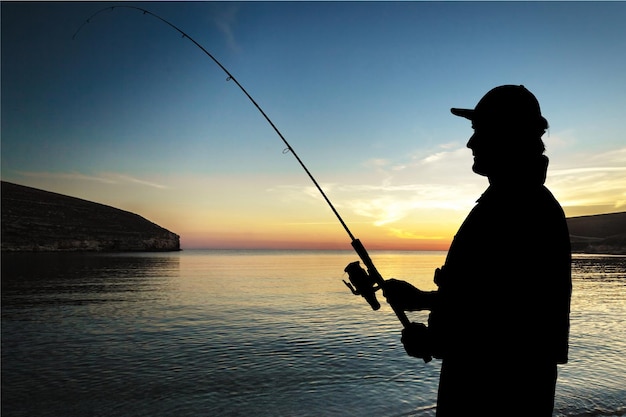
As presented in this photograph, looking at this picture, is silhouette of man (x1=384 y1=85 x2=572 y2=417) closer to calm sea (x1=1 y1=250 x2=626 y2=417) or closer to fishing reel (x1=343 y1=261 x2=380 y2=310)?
calm sea (x1=1 y1=250 x2=626 y2=417)

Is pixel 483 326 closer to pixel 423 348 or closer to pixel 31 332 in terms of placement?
pixel 423 348

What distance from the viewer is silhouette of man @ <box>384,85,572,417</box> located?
206 centimetres

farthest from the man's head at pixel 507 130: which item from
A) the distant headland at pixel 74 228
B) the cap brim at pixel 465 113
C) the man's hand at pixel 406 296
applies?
the distant headland at pixel 74 228

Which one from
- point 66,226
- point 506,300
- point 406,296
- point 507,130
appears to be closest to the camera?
point 506,300

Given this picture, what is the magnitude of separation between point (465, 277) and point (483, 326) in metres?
0.24

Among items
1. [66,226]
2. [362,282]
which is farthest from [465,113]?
[66,226]

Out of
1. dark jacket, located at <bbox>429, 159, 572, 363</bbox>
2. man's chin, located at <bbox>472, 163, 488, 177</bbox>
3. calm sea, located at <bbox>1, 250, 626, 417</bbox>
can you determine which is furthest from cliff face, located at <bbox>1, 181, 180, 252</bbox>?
dark jacket, located at <bbox>429, 159, 572, 363</bbox>

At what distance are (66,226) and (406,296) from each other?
7029 inches

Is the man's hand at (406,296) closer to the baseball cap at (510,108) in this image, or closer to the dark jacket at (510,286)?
the dark jacket at (510,286)

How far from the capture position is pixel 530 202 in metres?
2.15

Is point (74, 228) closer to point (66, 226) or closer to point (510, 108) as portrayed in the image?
point (66, 226)

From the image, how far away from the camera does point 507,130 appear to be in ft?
7.75

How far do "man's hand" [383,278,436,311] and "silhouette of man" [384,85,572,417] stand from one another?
0.39 metres

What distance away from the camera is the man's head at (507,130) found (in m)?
2.34
